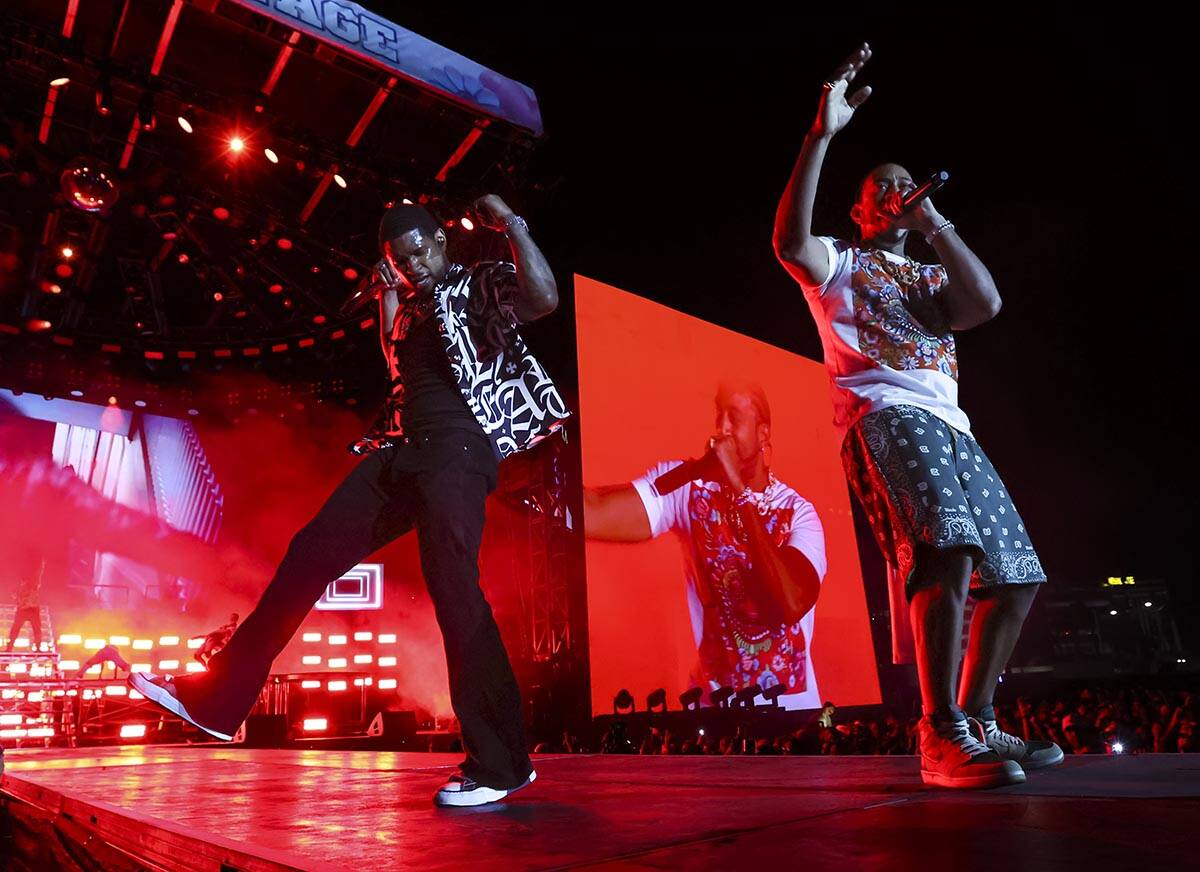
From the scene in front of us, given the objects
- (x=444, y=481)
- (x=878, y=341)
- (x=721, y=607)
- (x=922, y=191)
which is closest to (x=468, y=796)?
(x=444, y=481)

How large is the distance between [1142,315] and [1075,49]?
206 inches

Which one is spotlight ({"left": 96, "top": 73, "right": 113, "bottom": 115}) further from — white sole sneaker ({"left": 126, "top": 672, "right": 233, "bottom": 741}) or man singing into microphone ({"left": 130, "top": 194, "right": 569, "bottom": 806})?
white sole sneaker ({"left": 126, "top": 672, "right": 233, "bottom": 741})

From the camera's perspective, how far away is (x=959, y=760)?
1828mm

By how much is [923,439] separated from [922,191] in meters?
0.62

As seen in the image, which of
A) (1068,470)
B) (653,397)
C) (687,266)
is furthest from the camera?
(1068,470)

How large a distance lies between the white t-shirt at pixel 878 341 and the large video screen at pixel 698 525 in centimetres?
703

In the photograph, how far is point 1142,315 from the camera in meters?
12.1

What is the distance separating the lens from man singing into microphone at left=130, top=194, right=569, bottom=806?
2.03 meters

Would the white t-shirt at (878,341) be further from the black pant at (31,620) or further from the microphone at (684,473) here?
the black pant at (31,620)

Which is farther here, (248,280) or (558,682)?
(248,280)

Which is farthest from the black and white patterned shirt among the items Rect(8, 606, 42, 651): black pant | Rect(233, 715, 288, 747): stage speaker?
Rect(8, 606, 42, 651): black pant

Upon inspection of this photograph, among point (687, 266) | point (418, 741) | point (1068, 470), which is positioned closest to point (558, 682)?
point (418, 741)

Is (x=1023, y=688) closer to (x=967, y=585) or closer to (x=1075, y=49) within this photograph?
(x=1075, y=49)

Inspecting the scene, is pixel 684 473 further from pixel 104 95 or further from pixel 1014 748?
pixel 1014 748
